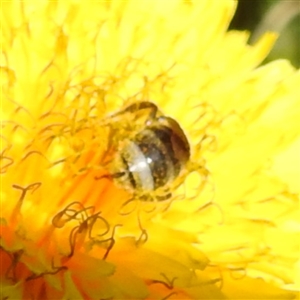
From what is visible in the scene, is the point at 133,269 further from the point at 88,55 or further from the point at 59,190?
the point at 88,55

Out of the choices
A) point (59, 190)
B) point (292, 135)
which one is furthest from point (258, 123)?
point (59, 190)

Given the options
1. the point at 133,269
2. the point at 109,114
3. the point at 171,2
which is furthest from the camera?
the point at 171,2

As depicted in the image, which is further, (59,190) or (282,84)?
(282,84)

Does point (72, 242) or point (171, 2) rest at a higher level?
point (171, 2)
